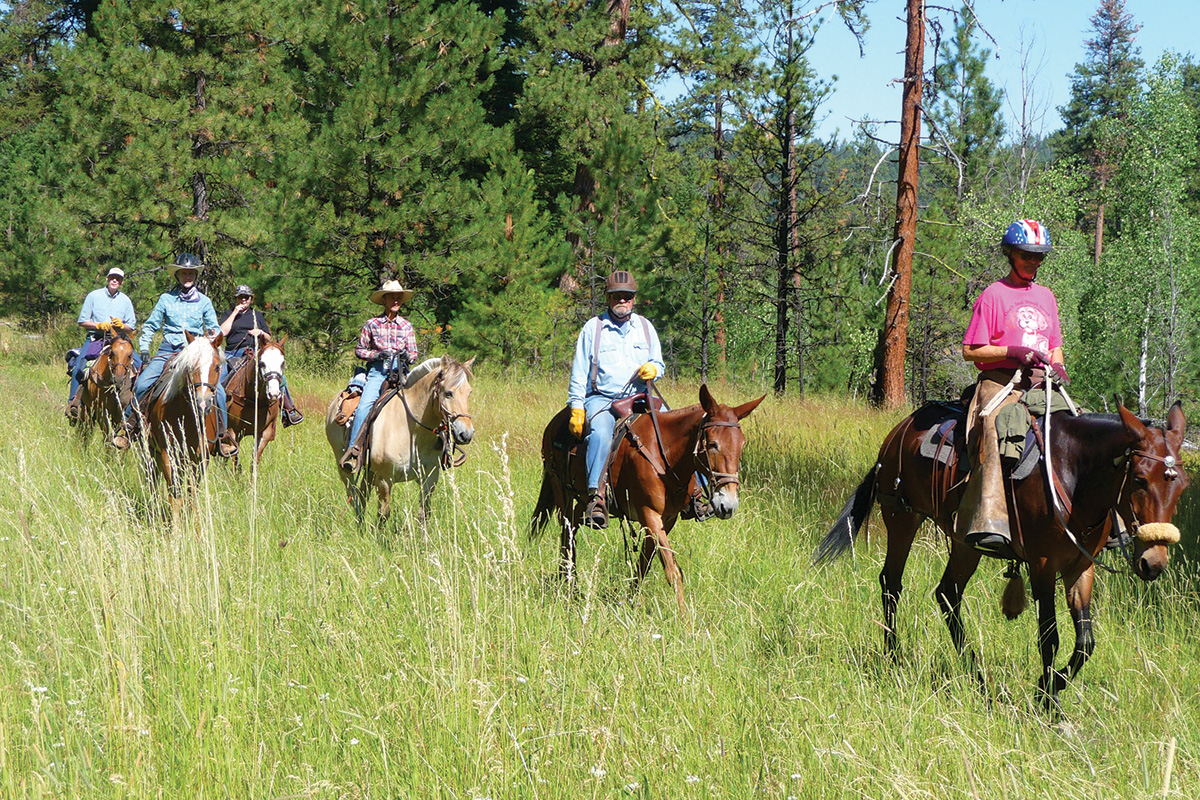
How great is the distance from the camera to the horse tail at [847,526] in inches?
229

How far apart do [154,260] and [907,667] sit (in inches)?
837

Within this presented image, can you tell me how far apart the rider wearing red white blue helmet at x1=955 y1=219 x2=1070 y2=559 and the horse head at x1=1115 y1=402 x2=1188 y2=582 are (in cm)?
70

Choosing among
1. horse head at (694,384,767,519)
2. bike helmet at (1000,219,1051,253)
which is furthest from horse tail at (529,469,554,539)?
bike helmet at (1000,219,1051,253)

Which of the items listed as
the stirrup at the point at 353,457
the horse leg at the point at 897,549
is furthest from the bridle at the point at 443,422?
the horse leg at the point at 897,549

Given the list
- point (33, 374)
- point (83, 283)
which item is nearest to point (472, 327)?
point (83, 283)

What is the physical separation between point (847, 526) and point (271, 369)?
220 inches

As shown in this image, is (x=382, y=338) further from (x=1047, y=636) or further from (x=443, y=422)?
(x=1047, y=636)

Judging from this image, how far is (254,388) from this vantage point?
9391 mm

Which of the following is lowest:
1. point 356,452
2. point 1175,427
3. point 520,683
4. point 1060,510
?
point 520,683

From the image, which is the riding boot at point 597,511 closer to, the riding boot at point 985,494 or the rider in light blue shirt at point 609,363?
the rider in light blue shirt at point 609,363

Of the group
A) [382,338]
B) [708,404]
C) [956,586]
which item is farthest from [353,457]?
[956,586]

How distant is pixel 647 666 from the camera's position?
4199mm

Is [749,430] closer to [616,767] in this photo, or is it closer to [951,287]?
[616,767]

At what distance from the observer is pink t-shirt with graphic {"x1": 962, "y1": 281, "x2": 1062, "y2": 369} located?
5035 mm
